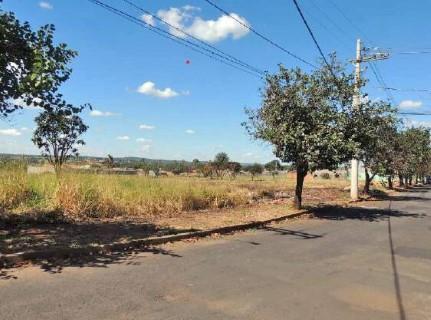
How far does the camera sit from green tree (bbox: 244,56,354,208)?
61.6 feet

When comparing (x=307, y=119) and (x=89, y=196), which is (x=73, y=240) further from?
(x=307, y=119)

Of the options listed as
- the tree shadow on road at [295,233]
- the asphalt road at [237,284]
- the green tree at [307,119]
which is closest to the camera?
the asphalt road at [237,284]

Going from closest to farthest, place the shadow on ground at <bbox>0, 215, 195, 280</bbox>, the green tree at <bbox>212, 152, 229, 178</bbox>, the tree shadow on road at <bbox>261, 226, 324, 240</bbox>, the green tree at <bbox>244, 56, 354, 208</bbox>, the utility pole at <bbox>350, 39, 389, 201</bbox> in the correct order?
the shadow on ground at <bbox>0, 215, 195, 280</bbox>, the tree shadow on road at <bbox>261, 226, 324, 240</bbox>, the green tree at <bbox>244, 56, 354, 208</bbox>, the utility pole at <bbox>350, 39, 389, 201</bbox>, the green tree at <bbox>212, 152, 229, 178</bbox>

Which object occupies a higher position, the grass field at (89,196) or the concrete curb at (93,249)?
the grass field at (89,196)

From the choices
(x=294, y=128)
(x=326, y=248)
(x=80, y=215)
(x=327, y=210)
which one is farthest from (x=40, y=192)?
(x=327, y=210)

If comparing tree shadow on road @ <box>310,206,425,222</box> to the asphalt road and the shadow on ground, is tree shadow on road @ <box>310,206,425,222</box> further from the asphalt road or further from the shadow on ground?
the shadow on ground

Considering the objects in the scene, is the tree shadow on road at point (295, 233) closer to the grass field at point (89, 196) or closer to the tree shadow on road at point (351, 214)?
the grass field at point (89, 196)

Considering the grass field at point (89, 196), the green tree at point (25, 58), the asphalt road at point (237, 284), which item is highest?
the green tree at point (25, 58)

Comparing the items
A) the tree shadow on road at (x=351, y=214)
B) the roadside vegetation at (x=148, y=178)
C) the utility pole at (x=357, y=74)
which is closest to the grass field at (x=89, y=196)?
the roadside vegetation at (x=148, y=178)

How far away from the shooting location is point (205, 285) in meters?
7.74

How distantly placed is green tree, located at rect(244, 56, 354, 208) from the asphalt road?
22.2ft

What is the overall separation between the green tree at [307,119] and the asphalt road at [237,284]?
6.78 metres

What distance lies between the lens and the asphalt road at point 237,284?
640 centimetres

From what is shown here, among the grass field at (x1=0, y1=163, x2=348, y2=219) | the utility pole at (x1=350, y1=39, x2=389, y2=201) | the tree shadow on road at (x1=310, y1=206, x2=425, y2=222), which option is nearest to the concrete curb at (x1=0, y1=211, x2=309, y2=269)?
the grass field at (x1=0, y1=163, x2=348, y2=219)
